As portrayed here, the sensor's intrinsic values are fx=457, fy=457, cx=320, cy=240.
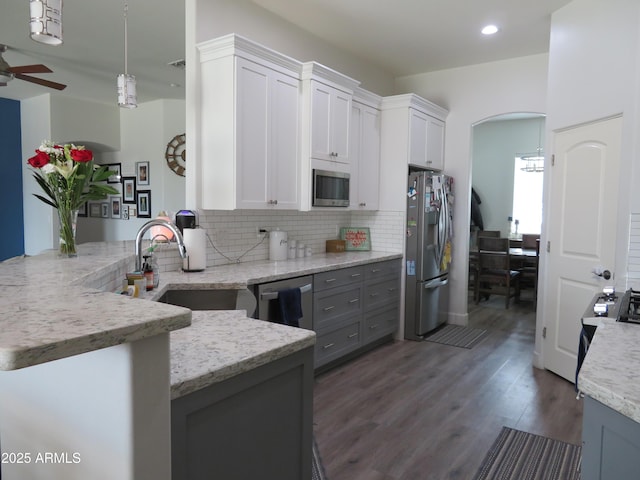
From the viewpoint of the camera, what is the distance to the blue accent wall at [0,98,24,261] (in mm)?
6805

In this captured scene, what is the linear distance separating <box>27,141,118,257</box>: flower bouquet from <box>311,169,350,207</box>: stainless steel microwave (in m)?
1.90

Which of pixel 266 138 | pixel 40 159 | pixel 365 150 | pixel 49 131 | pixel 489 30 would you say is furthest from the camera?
pixel 49 131

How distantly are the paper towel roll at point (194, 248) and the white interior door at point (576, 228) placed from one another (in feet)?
9.18

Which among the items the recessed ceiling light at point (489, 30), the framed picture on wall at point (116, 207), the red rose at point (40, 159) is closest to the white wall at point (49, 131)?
the framed picture on wall at point (116, 207)

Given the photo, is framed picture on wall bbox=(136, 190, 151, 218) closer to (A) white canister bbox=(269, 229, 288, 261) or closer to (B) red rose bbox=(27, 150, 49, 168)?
(A) white canister bbox=(269, 229, 288, 261)

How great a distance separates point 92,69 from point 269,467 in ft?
18.4

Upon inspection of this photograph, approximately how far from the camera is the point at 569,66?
11.7 feet

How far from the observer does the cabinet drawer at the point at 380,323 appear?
167 inches

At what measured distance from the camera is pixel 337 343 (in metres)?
3.83

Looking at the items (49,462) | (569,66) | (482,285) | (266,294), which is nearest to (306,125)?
(266,294)

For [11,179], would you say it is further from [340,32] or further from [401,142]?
[401,142]

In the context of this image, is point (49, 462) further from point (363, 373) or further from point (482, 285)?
point (482, 285)

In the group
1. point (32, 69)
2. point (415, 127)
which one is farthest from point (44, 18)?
point (415, 127)

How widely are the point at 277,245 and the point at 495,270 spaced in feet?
12.0
